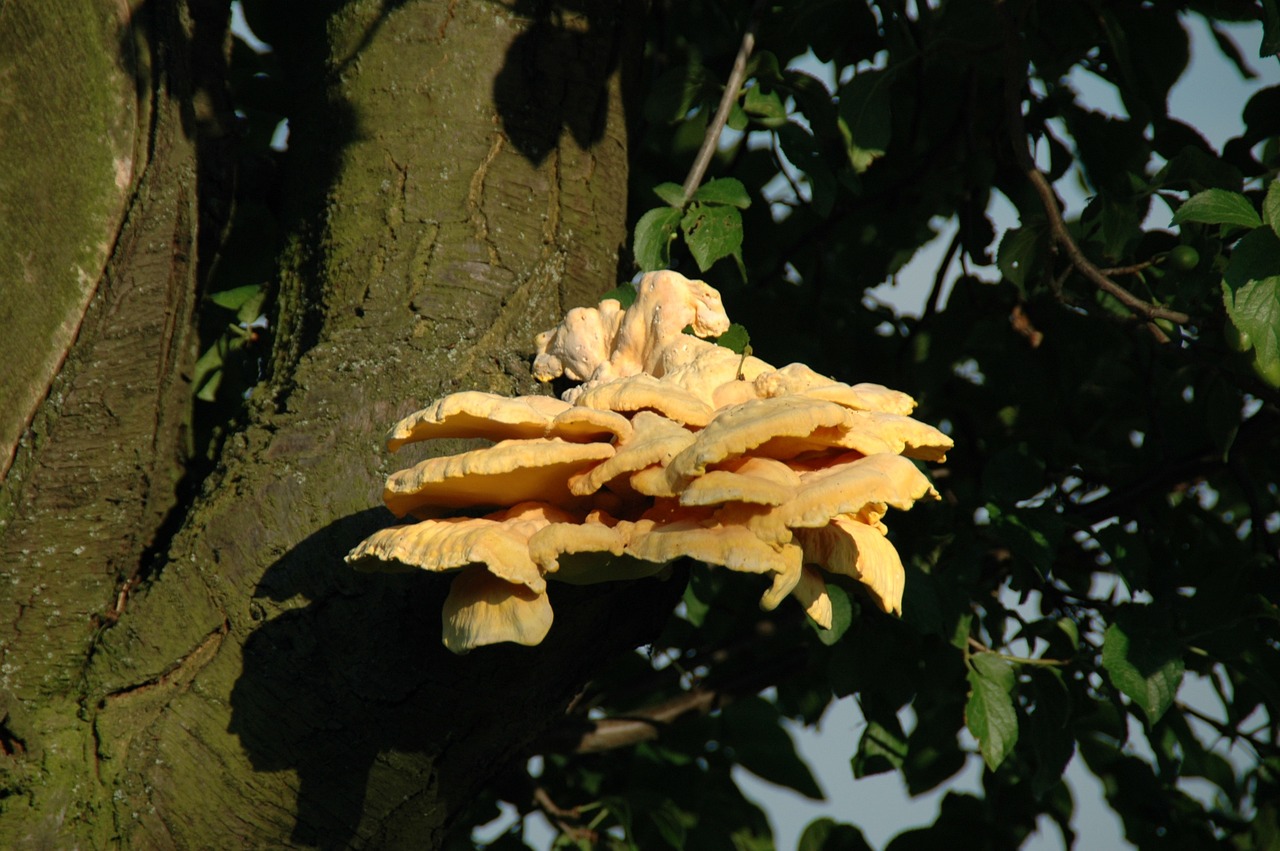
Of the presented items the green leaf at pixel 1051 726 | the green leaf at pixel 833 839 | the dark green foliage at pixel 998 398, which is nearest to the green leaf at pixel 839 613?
the dark green foliage at pixel 998 398

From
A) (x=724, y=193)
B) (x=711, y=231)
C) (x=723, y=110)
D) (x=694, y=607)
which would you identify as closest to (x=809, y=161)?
(x=723, y=110)

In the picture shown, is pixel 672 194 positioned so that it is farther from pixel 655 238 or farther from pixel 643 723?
pixel 643 723

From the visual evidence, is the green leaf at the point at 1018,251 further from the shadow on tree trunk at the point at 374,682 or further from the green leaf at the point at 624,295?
the shadow on tree trunk at the point at 374,682

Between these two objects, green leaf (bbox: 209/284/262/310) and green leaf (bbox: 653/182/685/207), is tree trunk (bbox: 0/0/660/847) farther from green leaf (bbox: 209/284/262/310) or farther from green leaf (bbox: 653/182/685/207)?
green leaf (bbox: 209/284/262/310)

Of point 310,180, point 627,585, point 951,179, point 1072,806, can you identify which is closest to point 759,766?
point 1072,806

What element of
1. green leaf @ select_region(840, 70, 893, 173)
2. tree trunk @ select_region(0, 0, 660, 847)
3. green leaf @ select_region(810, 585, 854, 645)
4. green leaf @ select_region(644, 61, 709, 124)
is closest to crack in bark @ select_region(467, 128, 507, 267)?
tree trunk @ select_region(0, 0, 660, 847)

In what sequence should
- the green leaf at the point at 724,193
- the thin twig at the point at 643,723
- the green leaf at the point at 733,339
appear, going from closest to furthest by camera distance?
1. the green leaf at the point at 733,339
2. the green leaf at the point at 724,193
3. the thin twig at the point at 643,723

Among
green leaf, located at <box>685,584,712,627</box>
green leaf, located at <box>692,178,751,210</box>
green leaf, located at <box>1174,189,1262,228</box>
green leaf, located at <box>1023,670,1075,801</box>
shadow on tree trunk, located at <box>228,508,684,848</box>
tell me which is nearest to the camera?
shadow on tree trunk, located at <box>228,508,684,848</box>
